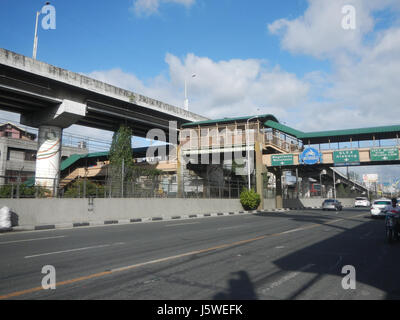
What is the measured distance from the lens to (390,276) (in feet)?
18.7

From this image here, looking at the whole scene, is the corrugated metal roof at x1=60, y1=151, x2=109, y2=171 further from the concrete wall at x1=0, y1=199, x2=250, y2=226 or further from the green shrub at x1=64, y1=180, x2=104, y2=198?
the green shrub at x1=64, y1=180, x2=104, y2=198

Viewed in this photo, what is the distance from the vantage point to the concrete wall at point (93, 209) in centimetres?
1495

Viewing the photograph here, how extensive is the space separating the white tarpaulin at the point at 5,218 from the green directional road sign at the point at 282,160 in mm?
25305

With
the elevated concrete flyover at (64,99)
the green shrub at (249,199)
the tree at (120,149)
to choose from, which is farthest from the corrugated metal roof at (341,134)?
the tree at (120,149)

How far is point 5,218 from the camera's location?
13453 mm

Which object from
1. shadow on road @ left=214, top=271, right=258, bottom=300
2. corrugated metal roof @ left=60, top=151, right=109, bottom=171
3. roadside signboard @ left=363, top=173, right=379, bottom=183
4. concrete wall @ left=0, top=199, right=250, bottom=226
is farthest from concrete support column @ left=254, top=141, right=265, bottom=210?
roadside signboard @ left=363, top=173, right=379, bottom=183

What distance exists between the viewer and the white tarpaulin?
1339 cm

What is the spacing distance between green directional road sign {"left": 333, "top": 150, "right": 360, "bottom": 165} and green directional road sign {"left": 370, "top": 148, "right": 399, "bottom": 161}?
52.6 inches

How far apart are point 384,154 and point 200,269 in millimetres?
28043

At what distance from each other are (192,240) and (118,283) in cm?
533

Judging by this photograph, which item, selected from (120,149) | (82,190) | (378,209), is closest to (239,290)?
(82,190)

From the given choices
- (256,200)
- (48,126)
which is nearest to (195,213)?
(256,200)

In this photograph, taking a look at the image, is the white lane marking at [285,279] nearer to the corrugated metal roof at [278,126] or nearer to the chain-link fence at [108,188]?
the chain-link fence at [108,188]
